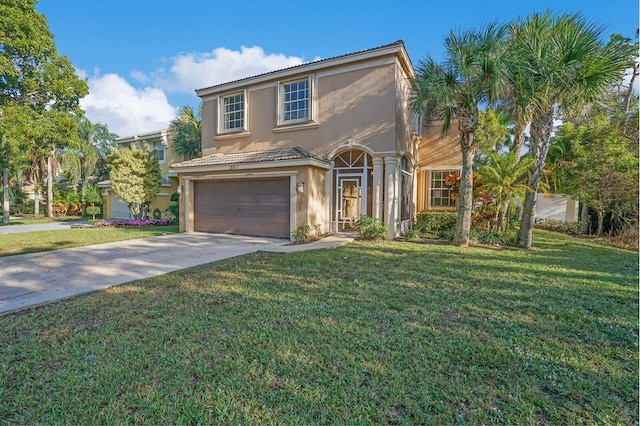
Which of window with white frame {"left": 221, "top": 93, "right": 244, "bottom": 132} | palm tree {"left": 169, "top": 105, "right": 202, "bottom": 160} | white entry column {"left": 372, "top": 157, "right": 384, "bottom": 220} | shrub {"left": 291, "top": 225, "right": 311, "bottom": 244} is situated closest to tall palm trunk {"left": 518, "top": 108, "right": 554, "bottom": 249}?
white entry column {"left": 372, "top": 157, "right": 384, "bottom": 220}

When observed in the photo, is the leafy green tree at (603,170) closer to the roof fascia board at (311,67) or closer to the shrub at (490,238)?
the shrub at (490,238)

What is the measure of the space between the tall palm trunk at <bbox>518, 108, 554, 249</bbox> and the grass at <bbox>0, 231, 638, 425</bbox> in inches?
188

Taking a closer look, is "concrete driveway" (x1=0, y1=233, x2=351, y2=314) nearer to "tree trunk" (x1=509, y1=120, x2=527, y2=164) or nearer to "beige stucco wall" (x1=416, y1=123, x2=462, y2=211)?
"beige stucco wall" (x1=416, y1=123, x2=462, y2=211)

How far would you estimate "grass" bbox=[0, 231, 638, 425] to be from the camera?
255cm

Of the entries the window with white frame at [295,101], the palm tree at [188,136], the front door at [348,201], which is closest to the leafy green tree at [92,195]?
the palm tree at [188,136]

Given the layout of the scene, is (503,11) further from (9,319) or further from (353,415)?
(9,319)

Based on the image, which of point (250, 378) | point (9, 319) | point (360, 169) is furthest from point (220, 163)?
point (250, 378)

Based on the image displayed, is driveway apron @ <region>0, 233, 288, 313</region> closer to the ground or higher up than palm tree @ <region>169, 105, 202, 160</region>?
closer to the ground

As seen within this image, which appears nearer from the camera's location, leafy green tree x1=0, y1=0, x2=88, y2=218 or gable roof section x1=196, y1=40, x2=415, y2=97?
leafy green tree x1=0, y1=0, x2=88, y2=218

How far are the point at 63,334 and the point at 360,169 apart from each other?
11.4 metres

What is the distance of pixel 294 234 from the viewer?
1202 cm

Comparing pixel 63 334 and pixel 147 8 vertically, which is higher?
pixel 147 8

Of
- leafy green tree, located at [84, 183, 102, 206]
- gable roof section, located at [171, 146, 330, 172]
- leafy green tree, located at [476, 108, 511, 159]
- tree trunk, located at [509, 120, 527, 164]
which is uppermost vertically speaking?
leafy green tree, located at [476, 108, 511, 159]

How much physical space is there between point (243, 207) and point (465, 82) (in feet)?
32.6
